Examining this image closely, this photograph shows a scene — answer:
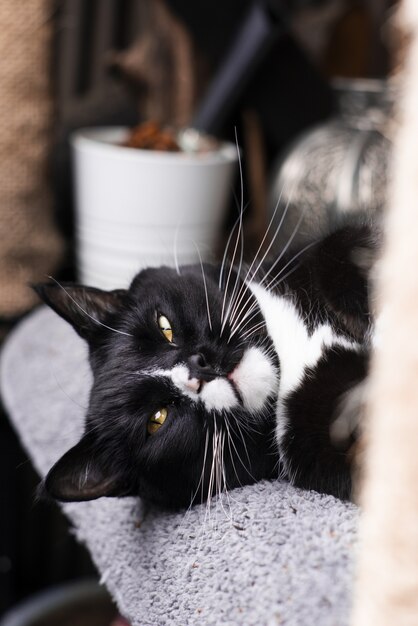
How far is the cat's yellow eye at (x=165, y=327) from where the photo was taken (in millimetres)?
667

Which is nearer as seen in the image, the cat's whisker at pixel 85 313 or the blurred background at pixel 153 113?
the cat's whisker at pixel 85 313

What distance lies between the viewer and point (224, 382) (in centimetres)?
62

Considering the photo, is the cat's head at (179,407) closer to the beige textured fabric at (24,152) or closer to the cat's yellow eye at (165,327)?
the cat's yellow eye at (165,327)

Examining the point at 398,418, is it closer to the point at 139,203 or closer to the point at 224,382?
the point at 224,382

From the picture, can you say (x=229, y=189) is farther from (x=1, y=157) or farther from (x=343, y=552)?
(x=343, y=552)

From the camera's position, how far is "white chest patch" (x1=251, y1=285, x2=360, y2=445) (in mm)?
625

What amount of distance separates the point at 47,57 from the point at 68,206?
0.35m

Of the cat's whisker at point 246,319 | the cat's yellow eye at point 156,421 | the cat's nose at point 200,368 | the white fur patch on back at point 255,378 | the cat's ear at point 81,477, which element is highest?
the cat's whisker at point 246,319

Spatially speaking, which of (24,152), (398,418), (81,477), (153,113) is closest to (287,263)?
(81,477)

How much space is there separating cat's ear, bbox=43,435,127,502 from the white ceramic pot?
0.62 m

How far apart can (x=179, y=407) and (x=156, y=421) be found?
29mm

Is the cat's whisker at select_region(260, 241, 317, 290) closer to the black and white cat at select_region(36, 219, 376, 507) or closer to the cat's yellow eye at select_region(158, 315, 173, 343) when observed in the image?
the black and white cat at select_region(36, 219, 376, 507)

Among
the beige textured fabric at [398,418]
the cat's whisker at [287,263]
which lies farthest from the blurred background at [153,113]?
the beige textured fabric at [398,418]

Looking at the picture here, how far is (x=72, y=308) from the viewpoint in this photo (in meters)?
0.69
